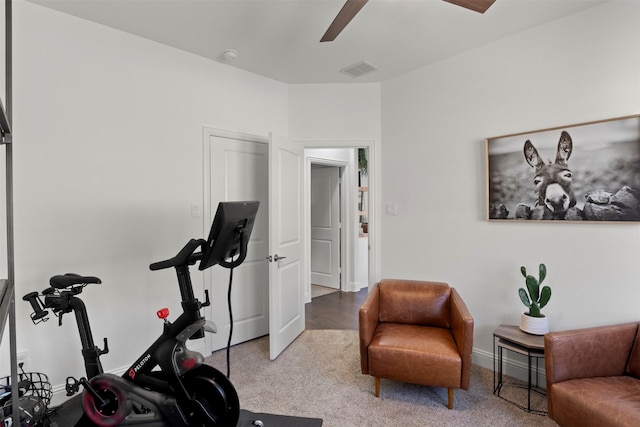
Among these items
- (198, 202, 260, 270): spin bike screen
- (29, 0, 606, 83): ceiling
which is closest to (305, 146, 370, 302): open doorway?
(29, 0, 606, 83): ceiling

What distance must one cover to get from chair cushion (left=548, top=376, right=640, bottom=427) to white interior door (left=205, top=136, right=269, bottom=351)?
2509mm

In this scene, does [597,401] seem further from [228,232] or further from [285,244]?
[285,244]

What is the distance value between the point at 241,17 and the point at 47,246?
2.07 meters

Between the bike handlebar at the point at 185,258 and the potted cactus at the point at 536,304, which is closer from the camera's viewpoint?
the bike handlebar at the point at 185,258

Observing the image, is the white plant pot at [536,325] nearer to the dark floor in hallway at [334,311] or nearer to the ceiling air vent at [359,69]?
the dark floor in hallway at [334,311]

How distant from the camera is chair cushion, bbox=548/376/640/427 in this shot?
1531 millimetres

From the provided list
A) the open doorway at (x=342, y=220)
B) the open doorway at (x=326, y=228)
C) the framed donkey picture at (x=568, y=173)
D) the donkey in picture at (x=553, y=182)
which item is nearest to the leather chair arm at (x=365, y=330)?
the framed donkey picture at (x=568, y=173)

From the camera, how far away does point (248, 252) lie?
11.0ft

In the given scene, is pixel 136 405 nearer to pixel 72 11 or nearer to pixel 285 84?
pixel 72 11

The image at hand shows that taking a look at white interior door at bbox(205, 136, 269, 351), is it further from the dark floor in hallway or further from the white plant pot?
the white plant pot

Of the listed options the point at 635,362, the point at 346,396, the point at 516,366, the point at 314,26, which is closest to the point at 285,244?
the point at 346,396

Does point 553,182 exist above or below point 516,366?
above

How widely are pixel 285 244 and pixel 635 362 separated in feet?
8.33

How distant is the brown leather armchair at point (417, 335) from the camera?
2.15 m
